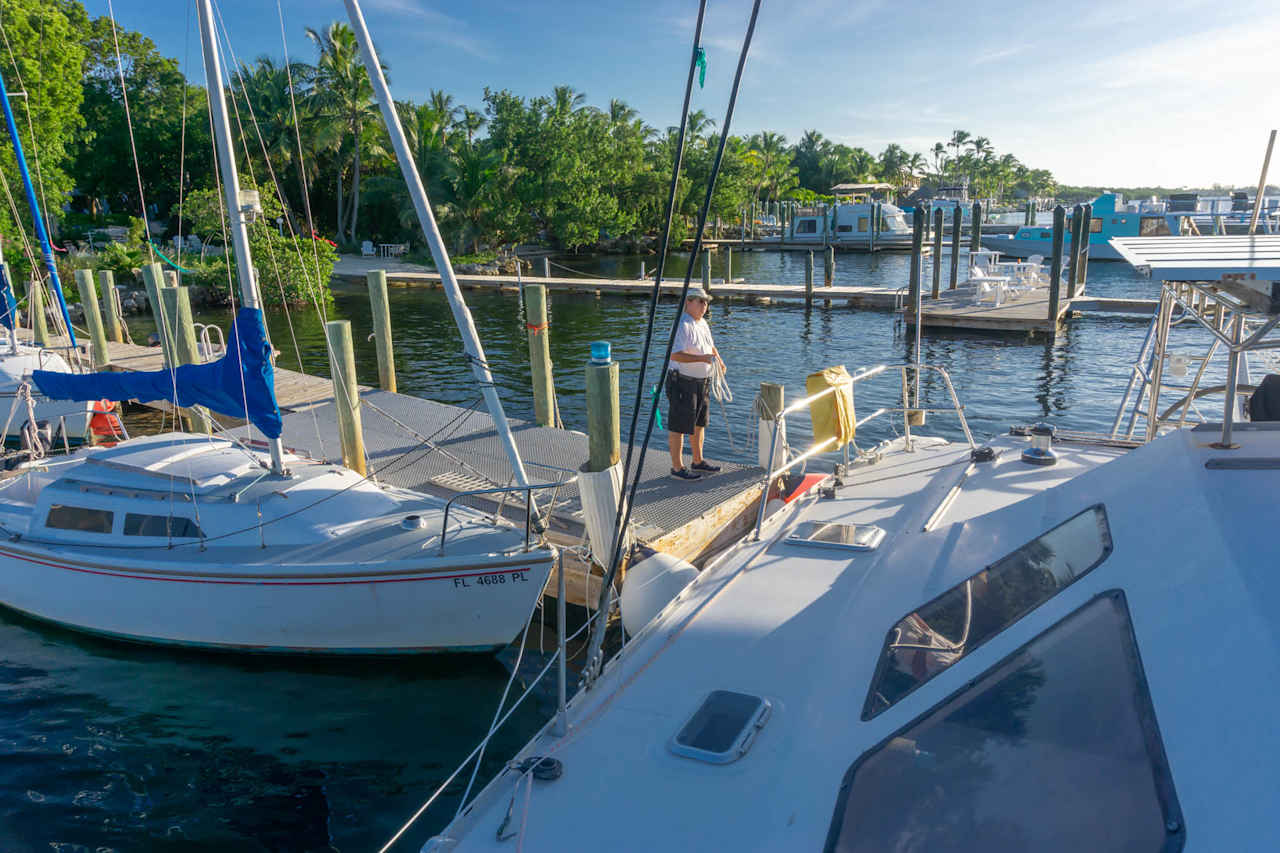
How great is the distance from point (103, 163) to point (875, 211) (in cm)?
4437

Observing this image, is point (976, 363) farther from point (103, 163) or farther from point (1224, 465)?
point (103, 163)

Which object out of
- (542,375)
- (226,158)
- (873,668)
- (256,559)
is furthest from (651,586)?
(542,375)

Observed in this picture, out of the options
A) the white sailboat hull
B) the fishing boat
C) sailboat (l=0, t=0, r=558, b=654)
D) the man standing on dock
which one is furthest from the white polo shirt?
the fishing boat

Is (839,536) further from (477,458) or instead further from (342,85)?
(342,85)

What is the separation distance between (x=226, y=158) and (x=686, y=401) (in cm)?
447

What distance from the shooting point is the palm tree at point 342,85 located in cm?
3928

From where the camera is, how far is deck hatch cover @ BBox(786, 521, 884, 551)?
15.0 ft

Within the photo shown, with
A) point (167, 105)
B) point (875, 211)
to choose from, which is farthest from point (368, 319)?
point (875, 211)

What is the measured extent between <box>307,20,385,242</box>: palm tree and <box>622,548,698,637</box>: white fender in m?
39.0

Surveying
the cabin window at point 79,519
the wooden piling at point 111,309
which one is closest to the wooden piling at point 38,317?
the wooden piling at point 111,309

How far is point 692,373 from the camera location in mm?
7770

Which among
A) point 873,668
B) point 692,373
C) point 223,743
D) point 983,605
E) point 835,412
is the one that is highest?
point 692,373

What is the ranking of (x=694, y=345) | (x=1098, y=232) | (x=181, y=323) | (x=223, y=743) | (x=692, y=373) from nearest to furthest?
(x=223, y=743) < (x=694, y=345) < (x=692, y=373) < (x=181, y=323) < (x=1098, y=232)

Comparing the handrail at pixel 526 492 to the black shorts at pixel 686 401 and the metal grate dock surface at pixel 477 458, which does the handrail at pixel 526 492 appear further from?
the black shorts at pixel 686 401
